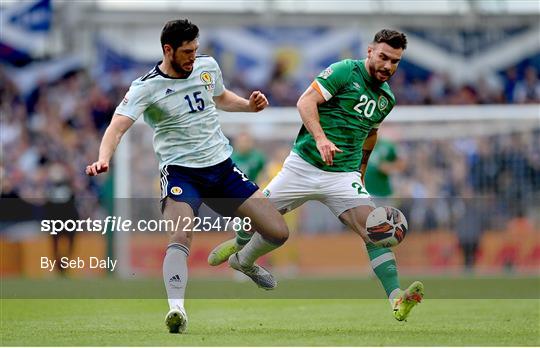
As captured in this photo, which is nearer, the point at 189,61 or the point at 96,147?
the point at 189,61

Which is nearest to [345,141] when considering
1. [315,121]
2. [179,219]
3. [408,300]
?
[315,121]

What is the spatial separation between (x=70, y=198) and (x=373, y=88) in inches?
500

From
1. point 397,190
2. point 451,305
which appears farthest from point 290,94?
point 451,305

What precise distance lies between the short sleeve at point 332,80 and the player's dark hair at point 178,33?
142 centimetres

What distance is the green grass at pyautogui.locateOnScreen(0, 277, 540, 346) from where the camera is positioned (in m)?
9.00

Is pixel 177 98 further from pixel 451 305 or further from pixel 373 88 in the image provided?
pixel 451 305

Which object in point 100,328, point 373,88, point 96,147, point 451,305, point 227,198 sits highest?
point 373,88

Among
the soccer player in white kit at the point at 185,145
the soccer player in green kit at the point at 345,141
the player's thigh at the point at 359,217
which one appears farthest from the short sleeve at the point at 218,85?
the player's thigh at the point at 359,217

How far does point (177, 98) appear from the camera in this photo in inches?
390

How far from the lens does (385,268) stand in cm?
1030

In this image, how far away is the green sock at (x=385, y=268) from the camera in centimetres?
1023

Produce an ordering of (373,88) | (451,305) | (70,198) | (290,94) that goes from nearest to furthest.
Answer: (373,88) → (451,305) → (70,198) → (290,94)

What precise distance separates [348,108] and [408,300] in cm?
191

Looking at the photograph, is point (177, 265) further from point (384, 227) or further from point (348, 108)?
point (348, 108)
